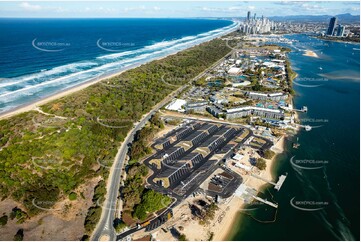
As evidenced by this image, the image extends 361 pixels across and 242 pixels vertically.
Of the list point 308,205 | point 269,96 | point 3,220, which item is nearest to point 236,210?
point 308,205

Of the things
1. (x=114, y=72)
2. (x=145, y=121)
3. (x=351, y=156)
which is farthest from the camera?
(x=114, y=72)

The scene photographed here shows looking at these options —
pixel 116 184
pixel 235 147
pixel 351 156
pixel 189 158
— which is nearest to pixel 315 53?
pixel 351 156

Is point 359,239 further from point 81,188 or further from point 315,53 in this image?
point 315,53

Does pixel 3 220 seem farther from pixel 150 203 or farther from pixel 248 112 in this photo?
pixel 248 112

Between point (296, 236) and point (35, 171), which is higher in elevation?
point (35, 171)

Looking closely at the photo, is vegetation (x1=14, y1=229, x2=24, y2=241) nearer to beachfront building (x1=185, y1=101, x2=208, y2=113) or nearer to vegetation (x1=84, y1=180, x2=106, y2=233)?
vegetation (x1=84, y1=180, x2=106, y2=233)

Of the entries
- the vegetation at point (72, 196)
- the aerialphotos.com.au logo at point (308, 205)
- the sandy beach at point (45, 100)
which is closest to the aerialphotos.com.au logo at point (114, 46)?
the sandy beach at point (45, 100)

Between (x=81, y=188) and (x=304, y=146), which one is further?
(x=304, y=146)
